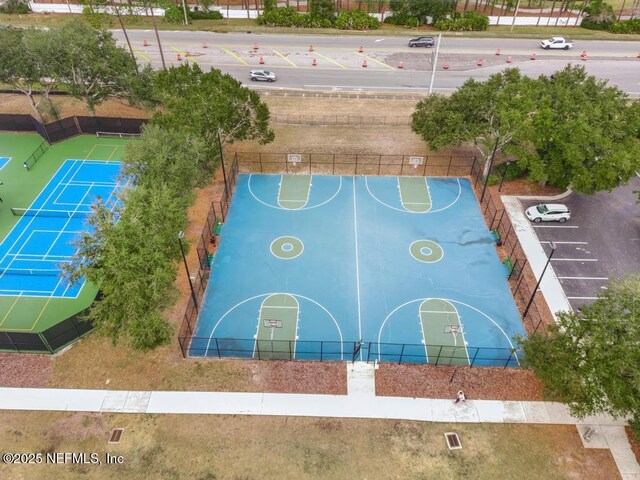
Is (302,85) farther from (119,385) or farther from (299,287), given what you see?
(119,385)

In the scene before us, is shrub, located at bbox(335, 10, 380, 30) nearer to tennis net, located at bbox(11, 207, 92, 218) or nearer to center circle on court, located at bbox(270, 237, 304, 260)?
center circle on court, located at bbox(270, 237, 304, 260)

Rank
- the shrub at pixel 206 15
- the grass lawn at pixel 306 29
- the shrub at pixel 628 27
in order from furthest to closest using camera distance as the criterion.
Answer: the shrub at pixel 206 15 < the shrub at pixel 628 27 < the grass lawn at pixel 306 29

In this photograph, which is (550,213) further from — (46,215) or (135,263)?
(46,215)

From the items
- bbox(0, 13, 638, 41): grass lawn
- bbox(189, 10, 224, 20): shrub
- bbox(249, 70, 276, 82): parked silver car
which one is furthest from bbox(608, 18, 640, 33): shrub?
bbox(189, 10, 224, 20): shrub

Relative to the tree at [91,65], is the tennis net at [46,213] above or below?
below

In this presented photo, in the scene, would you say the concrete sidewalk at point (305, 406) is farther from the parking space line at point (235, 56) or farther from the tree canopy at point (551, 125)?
the parking space line at point (235, 56)

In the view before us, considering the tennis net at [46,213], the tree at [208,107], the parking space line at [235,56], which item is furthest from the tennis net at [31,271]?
the parking space line at [235,56]

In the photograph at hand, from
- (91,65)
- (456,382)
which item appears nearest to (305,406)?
(456,382)

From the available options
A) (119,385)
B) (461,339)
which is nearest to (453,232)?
(461,339)
